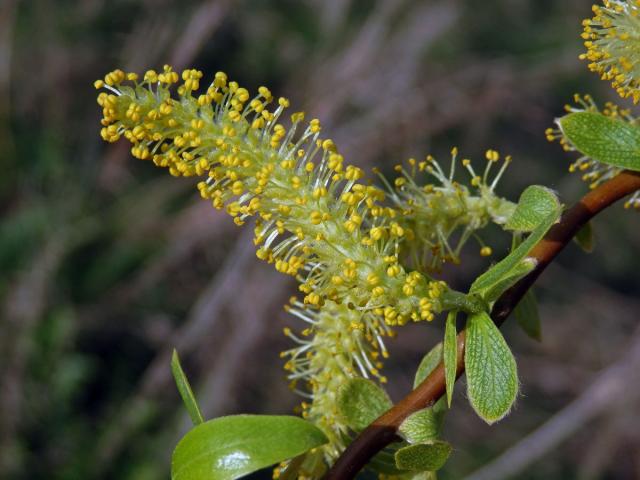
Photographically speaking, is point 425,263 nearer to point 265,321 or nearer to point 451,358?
point 451,358

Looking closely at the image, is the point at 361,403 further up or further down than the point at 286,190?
further down

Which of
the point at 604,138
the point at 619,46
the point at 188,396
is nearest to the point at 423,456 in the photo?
the point at 188,396

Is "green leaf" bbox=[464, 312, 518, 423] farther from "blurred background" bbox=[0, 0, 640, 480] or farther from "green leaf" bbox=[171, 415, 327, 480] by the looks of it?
"blurred background" bbox=[0, 0, 640, 480]

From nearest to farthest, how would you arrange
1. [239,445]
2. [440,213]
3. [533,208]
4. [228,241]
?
[239,445], [533,208], [440,213], [228,241]

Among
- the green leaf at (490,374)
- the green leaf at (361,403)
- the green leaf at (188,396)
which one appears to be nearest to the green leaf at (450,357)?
the green leaf at (490,374)

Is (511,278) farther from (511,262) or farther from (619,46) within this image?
(619,46)

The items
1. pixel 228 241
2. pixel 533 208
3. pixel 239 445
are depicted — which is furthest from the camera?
pixel 228 241

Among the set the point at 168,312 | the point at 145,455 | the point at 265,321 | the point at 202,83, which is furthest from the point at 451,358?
the point at 202,83
